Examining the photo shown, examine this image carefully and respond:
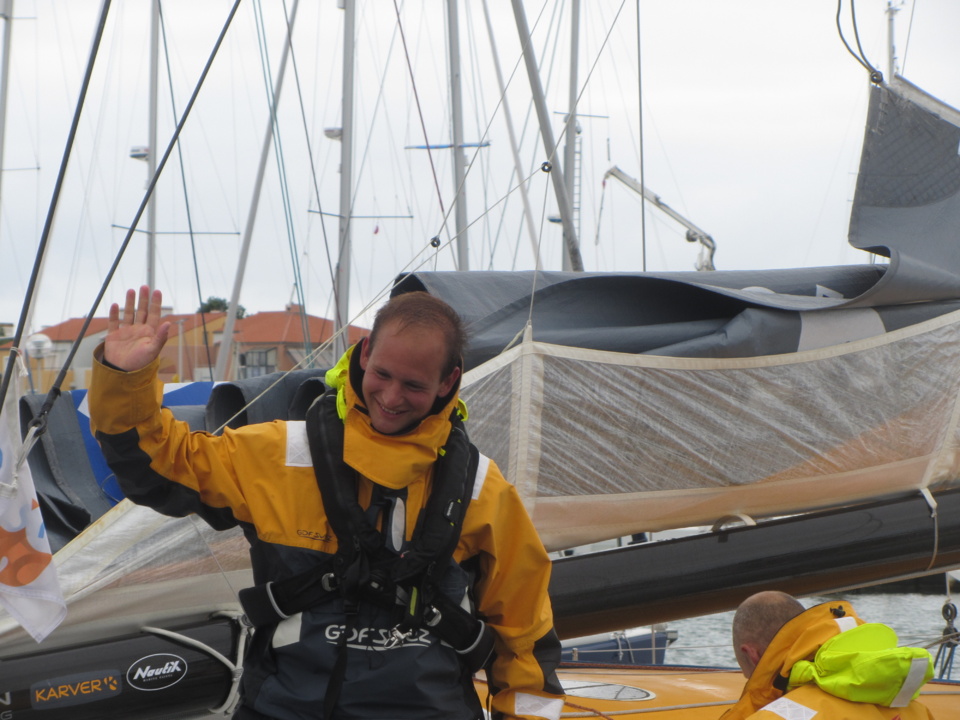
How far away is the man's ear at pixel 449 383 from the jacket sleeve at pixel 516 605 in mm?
182

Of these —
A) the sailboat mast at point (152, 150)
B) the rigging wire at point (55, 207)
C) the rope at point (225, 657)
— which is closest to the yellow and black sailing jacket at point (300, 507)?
the rigging wire at point (55, 207)

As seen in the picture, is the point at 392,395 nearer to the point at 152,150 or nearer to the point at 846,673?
the point at 846,673

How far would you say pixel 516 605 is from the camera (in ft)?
6.52

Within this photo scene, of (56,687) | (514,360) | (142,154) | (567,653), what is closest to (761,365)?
(514,360)

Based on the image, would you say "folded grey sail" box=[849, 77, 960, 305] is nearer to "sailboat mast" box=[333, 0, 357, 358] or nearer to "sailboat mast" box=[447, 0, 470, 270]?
"sailboat mast" box=[447, 0, 470, 270]

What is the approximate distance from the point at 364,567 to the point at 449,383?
35 centimetres

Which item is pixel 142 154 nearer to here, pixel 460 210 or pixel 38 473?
pixel 460 210

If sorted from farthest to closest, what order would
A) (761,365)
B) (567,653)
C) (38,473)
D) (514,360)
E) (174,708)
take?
(567,653) < (38,473) < (761,365) < (514,360) < (174,708)

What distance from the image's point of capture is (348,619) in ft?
5.78

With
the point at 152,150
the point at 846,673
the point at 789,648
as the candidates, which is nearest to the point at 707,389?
the point at 789,648

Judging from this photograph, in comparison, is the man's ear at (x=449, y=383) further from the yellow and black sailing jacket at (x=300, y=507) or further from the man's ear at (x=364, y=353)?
the man's ear at (x=364, y=353)

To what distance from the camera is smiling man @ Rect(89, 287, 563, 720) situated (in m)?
1.73

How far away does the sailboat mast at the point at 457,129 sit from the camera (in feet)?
37.6

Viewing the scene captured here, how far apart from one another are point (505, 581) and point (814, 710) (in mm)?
1093
